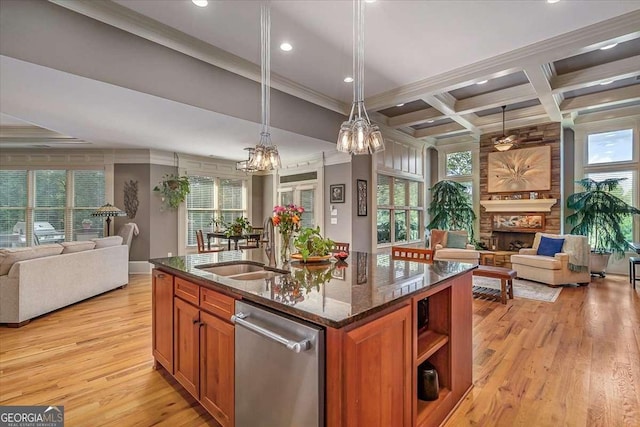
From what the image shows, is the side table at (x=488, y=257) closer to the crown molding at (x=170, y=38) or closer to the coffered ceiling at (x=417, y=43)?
the coffered ceiling at (x=417, y=43)

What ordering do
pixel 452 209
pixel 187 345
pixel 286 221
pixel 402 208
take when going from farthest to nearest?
pixel 452 209 → pixel 402 208 → pixel 286 221 → pixel 187 345

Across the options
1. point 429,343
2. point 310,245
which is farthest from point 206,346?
point 429,343

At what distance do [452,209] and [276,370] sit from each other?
7.30 metres

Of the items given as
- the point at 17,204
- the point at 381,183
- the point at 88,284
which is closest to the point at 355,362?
the point at 88,284

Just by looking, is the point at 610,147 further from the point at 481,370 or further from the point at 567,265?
the point at 481,370

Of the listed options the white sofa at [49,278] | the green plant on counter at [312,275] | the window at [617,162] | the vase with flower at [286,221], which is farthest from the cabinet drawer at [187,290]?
the window at [617,162]

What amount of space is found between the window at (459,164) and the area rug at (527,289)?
3357 millimetres

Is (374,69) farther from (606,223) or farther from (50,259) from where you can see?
(606,223)

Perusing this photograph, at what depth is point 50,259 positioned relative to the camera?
383 centimetres

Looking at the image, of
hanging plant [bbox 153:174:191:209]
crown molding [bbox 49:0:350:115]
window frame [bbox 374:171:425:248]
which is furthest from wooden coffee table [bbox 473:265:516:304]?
hanging plant [bbox 153:174:191:209]

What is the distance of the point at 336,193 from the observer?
19.6 feet

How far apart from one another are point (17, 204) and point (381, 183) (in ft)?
25.5

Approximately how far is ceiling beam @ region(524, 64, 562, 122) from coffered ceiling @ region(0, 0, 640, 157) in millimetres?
16

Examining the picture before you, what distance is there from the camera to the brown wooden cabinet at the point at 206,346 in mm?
1682
